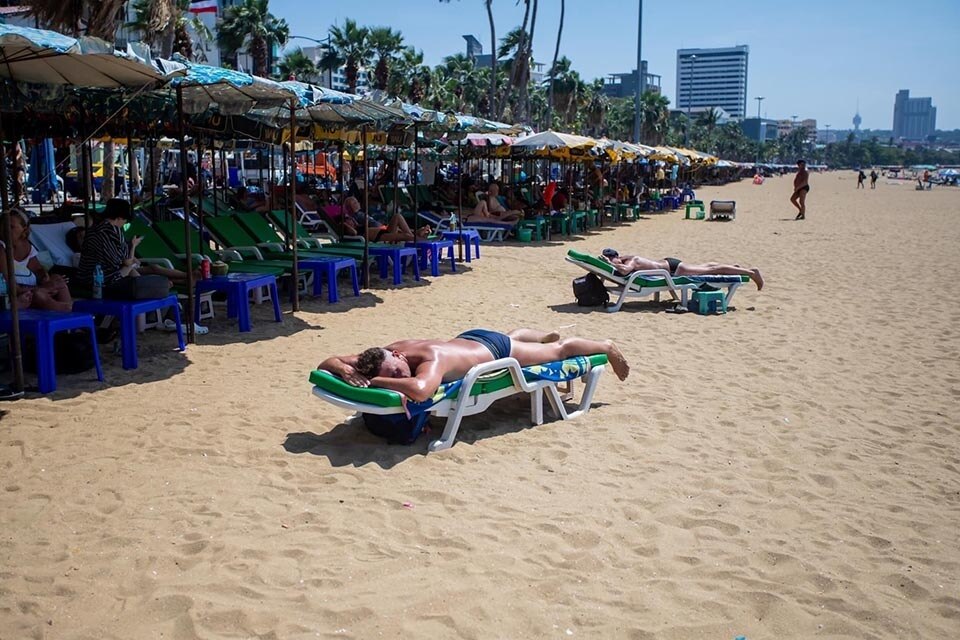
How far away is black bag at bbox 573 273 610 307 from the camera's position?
9062 mm

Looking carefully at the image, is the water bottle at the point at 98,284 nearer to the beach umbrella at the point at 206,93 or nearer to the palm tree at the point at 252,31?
the beach umbrella at the point at 206,93

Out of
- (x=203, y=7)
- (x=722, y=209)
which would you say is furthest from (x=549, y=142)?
(x=203, y=7)

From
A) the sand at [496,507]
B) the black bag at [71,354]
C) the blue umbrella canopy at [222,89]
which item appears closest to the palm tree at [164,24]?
the blue umbrella canopy at [222,89]

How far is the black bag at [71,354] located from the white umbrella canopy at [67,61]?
1.86m

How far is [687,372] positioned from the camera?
20.9 feet

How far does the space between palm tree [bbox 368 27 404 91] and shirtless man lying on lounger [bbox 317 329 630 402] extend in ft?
134

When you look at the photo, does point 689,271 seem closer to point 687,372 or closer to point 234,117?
point 687,372

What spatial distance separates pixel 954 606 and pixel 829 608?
0.48 metres

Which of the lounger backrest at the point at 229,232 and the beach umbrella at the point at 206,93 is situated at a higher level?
the beach umbrella at the point at 206,93

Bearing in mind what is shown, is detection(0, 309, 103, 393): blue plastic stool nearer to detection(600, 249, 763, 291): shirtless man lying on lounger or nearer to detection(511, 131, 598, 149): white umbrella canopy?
detection(600, 249, 763, 291): shirtless man lying on lounger

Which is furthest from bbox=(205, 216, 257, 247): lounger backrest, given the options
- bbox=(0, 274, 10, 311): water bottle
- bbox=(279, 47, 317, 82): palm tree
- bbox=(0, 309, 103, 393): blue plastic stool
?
bbox=(279, 47, 317, 82): palm tree

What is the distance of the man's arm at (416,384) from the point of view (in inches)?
167

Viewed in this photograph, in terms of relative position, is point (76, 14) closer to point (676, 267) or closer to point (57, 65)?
point (57, 65)

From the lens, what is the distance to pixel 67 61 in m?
5.59
